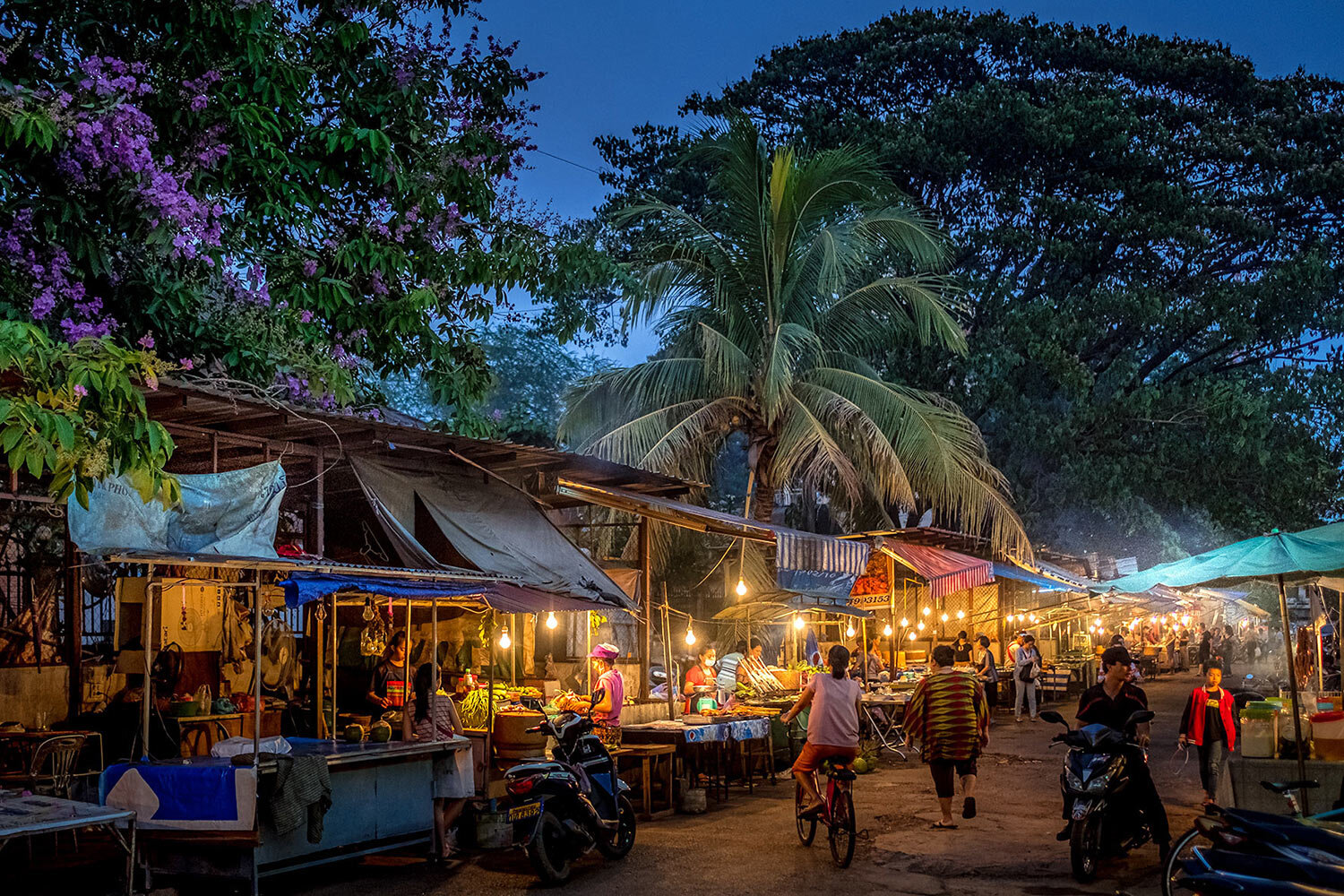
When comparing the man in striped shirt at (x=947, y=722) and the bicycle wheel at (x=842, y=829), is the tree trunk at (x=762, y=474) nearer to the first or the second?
the man in striped shirt at (x=947, y=722)

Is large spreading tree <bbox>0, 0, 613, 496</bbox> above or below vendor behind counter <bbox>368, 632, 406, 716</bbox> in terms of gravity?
above

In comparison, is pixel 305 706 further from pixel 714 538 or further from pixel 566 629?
pixel 714 538

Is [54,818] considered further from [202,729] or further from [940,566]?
[940,566]

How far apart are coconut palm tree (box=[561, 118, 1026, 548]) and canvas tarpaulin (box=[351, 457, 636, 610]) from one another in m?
5.38

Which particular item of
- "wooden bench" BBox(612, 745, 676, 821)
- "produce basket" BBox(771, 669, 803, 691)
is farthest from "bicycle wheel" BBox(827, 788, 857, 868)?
"produce basket" BBox(771, 669, 803, 691)

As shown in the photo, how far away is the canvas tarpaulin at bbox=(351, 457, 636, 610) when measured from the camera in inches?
462

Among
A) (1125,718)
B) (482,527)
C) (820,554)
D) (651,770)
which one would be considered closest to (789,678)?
(820,554)

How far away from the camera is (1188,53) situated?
99.5 feet

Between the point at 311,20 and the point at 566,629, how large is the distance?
8533 millimetres

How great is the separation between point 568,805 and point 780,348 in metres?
10.7

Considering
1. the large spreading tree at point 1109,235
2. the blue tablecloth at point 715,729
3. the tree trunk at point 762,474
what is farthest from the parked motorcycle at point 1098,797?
the large spreading tree at point 1109,235

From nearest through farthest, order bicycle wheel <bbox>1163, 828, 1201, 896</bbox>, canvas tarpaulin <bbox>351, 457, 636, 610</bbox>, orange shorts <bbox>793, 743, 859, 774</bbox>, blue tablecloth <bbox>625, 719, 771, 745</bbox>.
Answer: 1. bicycle wheel <bbox>1163, 828, 1201, 896</bbox>
2. orange shorts <bbox>793, 743, 859, 774</bbox>
3. canvas tarpaulin <bbox>351, 457, 636, 610</bbox>
4. blue tablecloth <bbox>625, 719, 771, 745</bbox>

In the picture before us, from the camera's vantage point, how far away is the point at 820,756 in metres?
9.93

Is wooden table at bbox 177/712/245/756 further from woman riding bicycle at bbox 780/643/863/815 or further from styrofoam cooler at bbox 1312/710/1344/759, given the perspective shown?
styrofoam cooler at bbox 1312/710/1344/759
